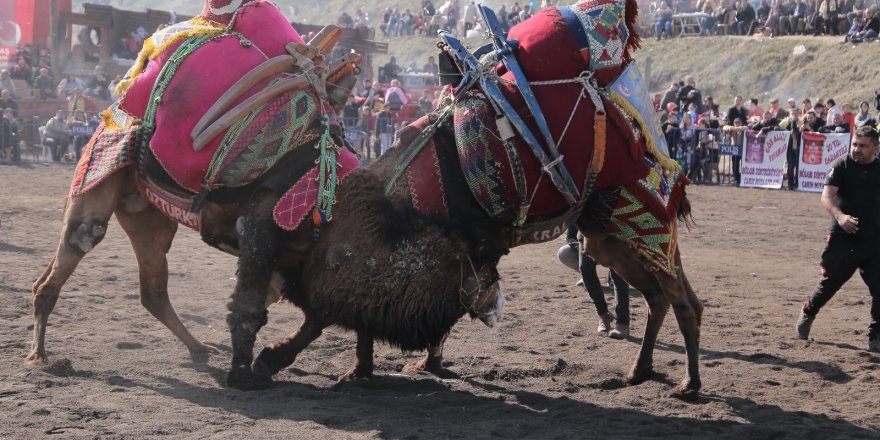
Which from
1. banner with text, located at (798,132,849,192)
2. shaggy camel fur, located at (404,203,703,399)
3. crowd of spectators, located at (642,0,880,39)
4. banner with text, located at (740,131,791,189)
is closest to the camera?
shaggy camel fur, located at (404,203,703,399)

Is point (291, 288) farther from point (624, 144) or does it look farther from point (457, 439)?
point (624, 144)

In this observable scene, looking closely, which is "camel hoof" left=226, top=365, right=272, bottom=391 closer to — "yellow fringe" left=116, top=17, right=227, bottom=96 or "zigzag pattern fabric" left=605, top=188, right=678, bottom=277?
"yellow fringe" left=116, top=17, right=227, bottom=96

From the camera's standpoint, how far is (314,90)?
21.1 ft

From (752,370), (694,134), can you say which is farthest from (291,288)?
(694,134)

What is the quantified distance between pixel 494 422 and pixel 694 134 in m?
17.0

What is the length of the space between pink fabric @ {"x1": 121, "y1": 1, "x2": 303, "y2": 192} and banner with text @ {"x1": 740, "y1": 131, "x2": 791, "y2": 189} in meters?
16.2

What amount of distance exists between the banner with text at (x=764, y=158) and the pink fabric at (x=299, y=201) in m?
16.6

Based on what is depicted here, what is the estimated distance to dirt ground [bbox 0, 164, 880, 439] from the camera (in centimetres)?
550

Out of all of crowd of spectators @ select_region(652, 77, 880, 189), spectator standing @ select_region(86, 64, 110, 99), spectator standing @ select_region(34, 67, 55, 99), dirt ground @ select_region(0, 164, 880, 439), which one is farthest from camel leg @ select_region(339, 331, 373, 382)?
spectator standing @ select_region(34, 67, 55, 99)

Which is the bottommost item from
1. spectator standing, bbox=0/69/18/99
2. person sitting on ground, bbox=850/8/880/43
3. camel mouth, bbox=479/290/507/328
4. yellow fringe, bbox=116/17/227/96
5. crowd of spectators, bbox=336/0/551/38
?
camel mouth, bbox=479/290/507/328

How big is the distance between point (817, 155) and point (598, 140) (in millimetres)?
16035

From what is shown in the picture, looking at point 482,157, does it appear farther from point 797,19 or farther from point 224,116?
point 797,19

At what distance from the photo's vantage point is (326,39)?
266 inches

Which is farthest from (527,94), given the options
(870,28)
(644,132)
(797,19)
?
(797,19)
